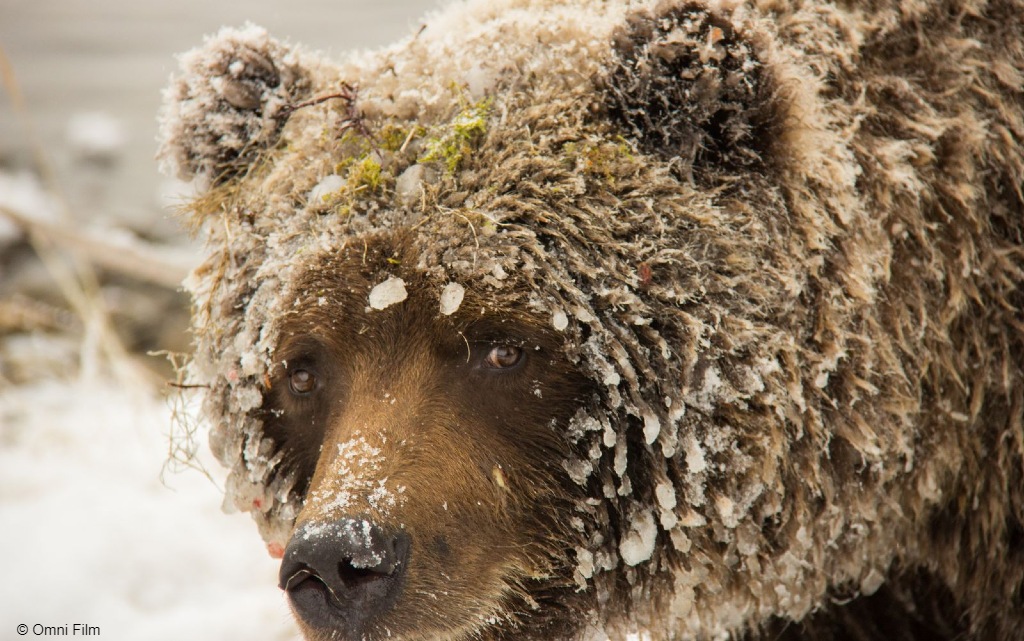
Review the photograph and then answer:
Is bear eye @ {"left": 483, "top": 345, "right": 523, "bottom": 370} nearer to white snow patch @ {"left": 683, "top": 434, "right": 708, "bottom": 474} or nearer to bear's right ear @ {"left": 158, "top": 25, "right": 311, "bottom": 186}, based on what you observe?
white snow patch @ {"left": 683, "top": 434, "right": 708, "bottom": 474}

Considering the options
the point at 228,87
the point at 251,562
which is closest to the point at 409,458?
the point at 228,87

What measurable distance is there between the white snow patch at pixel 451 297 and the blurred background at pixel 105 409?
76cm

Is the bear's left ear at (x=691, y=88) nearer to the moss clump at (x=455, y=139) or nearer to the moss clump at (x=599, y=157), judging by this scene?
the moss clump at (x=599, y=157)

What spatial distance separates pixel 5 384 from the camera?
18.6 feet

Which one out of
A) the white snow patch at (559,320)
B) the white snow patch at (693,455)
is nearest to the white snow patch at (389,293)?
the white snow patch at (559,320)

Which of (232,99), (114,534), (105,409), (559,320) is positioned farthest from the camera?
(105,409)

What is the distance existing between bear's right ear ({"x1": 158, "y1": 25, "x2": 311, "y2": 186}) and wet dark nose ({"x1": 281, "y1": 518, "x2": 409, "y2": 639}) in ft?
3.62

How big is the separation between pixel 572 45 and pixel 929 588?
1842mm

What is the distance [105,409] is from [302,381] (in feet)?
11.7

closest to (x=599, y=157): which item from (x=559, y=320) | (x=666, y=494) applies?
(x=559, y=320)

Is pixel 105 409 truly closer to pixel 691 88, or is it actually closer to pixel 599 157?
pixel 599 157

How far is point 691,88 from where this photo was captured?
2205mm

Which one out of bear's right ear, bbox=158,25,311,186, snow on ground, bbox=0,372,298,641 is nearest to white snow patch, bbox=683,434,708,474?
bear's right ear, bbox=158,25,311,186

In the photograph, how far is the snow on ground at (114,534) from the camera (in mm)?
3959
